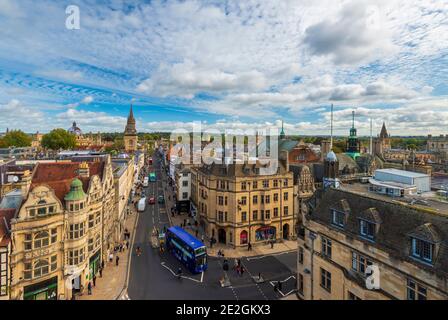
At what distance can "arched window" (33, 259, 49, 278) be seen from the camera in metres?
23.0

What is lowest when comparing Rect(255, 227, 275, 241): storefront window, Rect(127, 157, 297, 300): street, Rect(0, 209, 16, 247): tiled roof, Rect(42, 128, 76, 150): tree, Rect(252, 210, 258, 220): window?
Rect(127, 157, 297, 300): street

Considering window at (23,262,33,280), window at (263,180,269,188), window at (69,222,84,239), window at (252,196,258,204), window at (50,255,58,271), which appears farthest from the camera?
window at (263,180,269,188)

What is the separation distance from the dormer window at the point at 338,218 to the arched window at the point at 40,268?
1011 inches

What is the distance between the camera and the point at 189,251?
31719 mm

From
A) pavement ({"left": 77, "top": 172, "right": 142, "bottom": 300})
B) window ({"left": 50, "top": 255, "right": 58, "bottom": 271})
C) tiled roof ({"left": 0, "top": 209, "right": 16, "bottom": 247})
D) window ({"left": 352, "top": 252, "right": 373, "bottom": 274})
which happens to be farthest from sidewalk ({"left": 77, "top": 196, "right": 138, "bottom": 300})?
window ({"left": 352, "top": 252, "right": 373, "bottom": 274})

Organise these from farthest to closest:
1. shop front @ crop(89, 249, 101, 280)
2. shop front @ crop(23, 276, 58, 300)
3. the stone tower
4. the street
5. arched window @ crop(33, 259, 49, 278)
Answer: the stone tower < shop front @ crop(89, 249, 101, 280) < the street < arched window @ crop(33, 259, 49, 278) < shop front @ crop(23, 276, 58, 300)

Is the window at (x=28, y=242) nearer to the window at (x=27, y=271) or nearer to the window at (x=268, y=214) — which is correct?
the window at (x=27, y=271)

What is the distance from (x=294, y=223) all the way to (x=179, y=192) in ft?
86.2

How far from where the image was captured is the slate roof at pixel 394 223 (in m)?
14.8

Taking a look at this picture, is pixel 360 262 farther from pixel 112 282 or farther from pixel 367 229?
pixel 112 282

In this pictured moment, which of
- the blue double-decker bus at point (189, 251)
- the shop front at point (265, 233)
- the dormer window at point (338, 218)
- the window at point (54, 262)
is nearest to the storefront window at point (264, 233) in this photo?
the shop front at point (265, 233)

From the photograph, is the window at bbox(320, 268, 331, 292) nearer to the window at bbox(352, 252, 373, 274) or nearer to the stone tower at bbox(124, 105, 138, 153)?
the window at bbox(352, 252, 373, 274)

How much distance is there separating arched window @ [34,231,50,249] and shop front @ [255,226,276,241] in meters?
28.1
